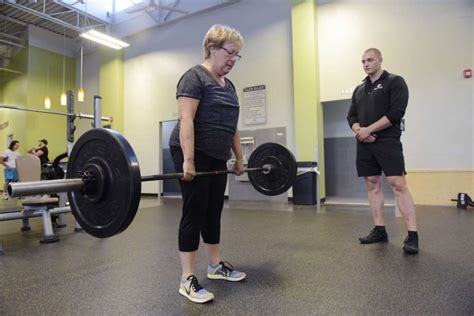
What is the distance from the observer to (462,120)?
3.86 metres

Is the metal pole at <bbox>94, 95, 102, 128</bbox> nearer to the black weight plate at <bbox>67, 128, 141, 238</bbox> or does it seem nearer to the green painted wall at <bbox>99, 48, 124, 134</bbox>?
the black weight plate at <bbox>67, 128, 141, 238</bbox>

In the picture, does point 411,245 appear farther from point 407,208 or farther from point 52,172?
point 52,172

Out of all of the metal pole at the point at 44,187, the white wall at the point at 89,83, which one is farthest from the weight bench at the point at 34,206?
the white wall at the point at 89,83

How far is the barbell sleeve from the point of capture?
0.90m

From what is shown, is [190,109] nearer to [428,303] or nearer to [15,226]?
[428,303]

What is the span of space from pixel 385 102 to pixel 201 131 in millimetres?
1253

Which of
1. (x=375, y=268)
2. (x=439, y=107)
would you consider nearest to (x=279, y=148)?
(x=375, y=268)

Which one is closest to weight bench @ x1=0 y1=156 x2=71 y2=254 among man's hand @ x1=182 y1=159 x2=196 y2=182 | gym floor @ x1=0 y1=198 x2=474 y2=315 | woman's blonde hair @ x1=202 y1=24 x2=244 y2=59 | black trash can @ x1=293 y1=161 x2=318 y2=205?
gym floor @ x1=0 y1=198 x2=474 y2=315

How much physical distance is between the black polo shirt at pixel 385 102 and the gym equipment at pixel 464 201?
256cm

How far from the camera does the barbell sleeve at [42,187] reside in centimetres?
90

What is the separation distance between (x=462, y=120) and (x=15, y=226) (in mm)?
5318

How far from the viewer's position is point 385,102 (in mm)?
1858

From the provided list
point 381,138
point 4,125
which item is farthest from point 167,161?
point 381,138

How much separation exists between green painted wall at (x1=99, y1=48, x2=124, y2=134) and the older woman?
244 inches
